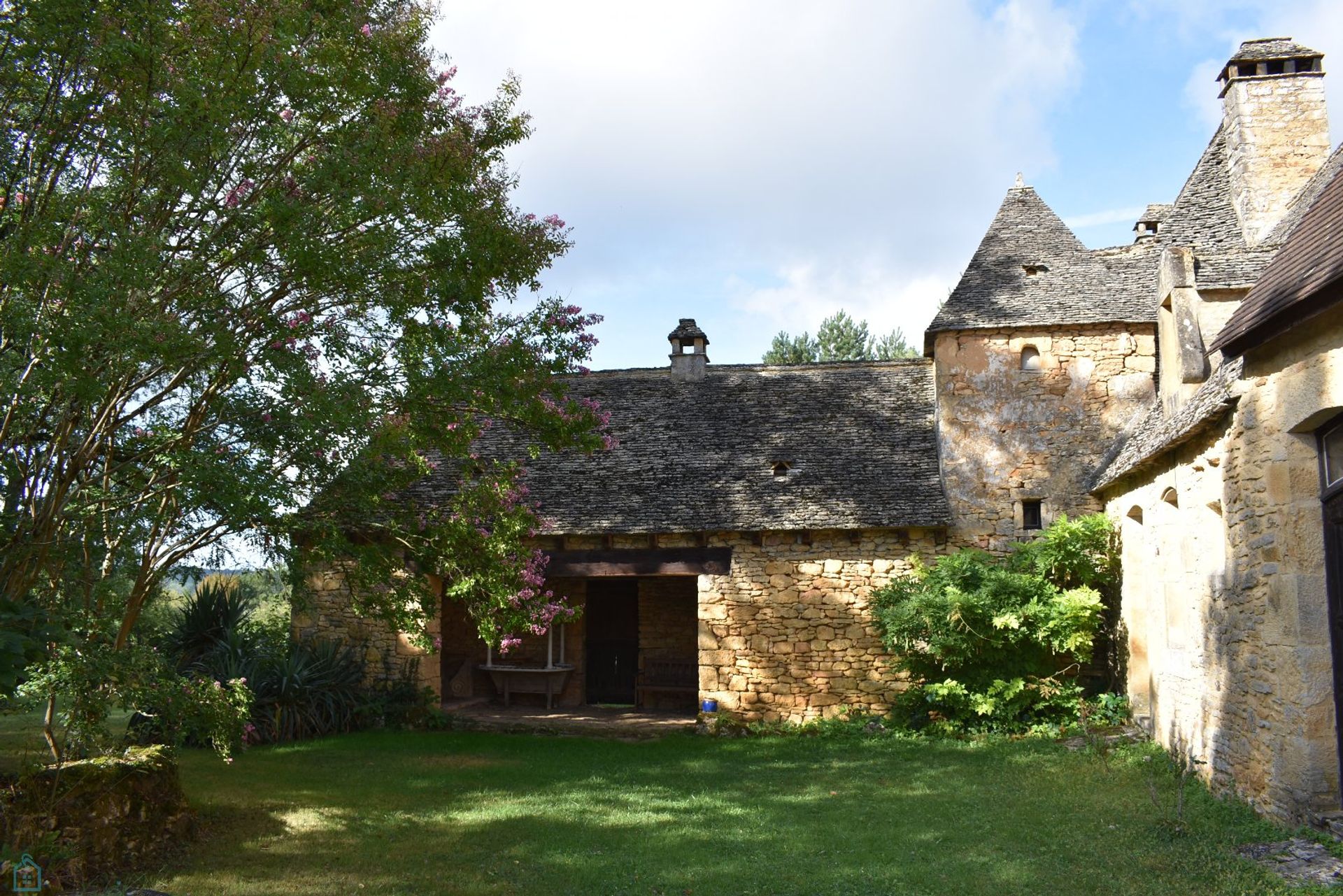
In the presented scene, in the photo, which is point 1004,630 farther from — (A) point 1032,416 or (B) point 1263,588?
(B) point 1263,588

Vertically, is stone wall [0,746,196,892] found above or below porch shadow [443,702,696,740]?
above

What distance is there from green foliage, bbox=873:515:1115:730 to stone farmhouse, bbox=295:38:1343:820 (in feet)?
1.86

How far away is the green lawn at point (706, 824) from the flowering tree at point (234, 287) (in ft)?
5.99

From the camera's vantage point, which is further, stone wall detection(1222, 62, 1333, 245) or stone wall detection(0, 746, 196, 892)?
stone wall detection(1222, 62, 1333, 245)

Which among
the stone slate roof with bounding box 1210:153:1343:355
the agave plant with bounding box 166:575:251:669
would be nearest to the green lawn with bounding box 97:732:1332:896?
the agave plant with bounding box 166:575:251:669

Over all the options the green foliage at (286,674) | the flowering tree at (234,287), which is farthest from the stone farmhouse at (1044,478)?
the flowering tree at (234,287)

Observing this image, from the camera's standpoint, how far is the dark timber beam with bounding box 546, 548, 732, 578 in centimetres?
1316

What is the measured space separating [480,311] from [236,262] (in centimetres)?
211

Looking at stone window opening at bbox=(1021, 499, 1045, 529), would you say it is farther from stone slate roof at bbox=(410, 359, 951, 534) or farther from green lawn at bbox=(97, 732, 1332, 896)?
green lawn at bbox=(97, 732, 1332, 896)

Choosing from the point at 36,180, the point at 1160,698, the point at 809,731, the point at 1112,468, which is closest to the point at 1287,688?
the point at 1160,698

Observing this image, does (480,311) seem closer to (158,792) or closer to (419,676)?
(158,792)

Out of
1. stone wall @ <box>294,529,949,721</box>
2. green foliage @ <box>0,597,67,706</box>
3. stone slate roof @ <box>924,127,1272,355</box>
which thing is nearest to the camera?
green foliage @ <box>0,597,67,706</box>

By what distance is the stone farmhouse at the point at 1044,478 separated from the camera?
6.78m

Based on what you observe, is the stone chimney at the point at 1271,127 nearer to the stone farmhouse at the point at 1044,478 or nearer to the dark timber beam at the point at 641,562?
the stone farmhouse at the point at 1044,478
